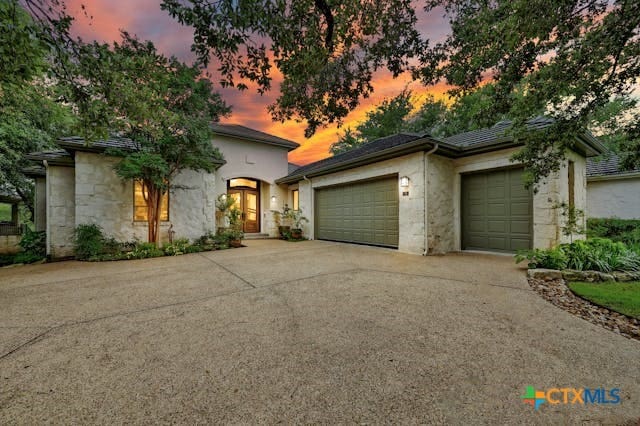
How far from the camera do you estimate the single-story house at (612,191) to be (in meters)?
8.45

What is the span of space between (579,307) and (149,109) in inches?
260

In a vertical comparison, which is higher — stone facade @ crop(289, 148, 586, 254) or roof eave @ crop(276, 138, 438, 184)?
roof eave @ crop(276, 138, 438, 184)

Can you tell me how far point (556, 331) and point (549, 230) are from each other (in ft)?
13.7

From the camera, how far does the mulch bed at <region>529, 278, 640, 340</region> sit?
2339 mm

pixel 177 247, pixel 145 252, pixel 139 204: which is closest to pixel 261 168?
pixel 139 204

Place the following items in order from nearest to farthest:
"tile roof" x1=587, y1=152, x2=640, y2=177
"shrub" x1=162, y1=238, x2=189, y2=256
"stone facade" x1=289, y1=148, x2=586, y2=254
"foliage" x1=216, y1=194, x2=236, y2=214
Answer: "stone facade" x1=289, y1=148, x2=586, y2=254 < "shrub" x1=162, y1=238, x2=189, y2=256 < "tile roof" x1=587, y1=152, x2=640, y2=177 < "foliage" x1=216, y1=194, x2=236, y2=214

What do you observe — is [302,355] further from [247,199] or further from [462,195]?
[247,199]

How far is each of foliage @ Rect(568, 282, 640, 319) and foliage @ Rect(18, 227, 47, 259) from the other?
38.4ft

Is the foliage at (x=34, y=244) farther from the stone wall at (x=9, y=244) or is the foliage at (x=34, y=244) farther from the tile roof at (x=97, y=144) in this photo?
the tile roof at (x=97, y=144)

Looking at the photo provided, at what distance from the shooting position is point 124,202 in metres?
7.36

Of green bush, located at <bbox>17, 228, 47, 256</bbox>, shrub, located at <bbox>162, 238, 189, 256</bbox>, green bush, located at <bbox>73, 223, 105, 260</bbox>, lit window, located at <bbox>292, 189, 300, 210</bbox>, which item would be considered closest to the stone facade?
lit window, located at <bbox>292, 189, 300, 210</bbox>

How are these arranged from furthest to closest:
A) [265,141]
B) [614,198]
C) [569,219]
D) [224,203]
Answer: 1. [265,141]
2. [224,203]
3. [614,198]
4. [569,219]

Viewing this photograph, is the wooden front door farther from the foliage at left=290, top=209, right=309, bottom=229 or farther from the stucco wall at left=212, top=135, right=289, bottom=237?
the foliage at left=290, top=209, right=309, bottom=229

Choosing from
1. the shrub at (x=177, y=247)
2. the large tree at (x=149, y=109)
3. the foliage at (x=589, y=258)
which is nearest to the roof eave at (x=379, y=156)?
the foliage at (x=589, y=258)
